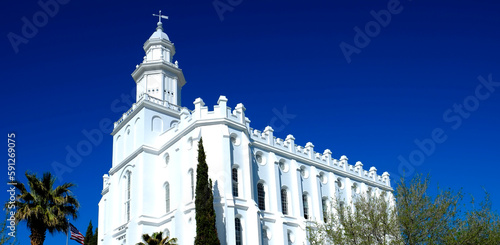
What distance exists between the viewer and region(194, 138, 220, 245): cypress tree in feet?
107

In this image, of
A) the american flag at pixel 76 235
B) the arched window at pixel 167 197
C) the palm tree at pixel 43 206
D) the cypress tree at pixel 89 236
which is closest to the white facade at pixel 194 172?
the arched window at pixel 167 197

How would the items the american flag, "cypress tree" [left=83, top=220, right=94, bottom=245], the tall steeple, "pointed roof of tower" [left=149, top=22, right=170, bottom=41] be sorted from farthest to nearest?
"pointed roof of tower" [left=149, top=22, right=170, bottom=41]
"cypress tree" [left=83, top=220, right=94, bottom=245]
the american flag
the tall steeple

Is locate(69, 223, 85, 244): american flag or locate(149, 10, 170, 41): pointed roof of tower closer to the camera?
locate(69, 223, 85, 244): american flag

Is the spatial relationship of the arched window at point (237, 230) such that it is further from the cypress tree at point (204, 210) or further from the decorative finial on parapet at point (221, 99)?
the decorative finial on parapet at point (221, 99)

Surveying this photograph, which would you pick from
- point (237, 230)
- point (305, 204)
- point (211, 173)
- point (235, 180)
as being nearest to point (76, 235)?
point (211, 173)

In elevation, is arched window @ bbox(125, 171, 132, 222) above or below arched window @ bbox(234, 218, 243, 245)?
above

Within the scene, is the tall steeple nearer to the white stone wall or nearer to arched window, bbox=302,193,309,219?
the white stone wall

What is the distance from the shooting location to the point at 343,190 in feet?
164

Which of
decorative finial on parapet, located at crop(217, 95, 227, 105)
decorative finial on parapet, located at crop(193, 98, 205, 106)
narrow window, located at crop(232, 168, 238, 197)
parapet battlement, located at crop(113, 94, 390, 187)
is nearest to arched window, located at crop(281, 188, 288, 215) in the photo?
parapet battlement, located at crop(113, 94, 390, 187)

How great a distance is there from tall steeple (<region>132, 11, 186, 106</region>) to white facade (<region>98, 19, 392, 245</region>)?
0.31 feet

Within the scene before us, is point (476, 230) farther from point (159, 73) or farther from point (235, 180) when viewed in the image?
point (159, 73)

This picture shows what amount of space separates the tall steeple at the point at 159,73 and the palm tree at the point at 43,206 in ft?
57.7

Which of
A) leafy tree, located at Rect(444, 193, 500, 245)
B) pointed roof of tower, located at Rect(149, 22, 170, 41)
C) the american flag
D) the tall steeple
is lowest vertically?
leafy tree, located at Rect(444, 193, 500, 245)

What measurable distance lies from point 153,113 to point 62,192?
1455 centimetres
